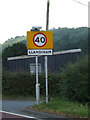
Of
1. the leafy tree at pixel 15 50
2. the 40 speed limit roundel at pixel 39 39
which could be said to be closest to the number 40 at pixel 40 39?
the 40 speed limit roundel at pixel 39 39

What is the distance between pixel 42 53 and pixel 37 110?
3.05m

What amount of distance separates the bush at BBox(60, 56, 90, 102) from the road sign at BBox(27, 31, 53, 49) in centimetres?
241

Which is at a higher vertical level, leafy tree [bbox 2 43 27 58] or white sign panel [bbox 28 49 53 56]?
leafy tree [bbox 2 43 27 58]

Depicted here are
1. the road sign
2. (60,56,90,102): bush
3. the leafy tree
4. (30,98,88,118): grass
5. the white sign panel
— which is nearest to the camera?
(30,98,88,118): grass

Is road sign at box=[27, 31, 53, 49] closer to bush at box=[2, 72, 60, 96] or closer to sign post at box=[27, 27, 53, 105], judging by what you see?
sign post at box=[27, 27, 53, 105]

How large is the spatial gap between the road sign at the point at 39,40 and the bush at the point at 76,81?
2.41 m

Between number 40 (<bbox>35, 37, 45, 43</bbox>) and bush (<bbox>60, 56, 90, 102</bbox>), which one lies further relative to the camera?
number 40 (<bbox>35, 37, 45, 43</bbox>)

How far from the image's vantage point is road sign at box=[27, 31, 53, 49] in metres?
15.1

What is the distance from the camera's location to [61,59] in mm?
28516

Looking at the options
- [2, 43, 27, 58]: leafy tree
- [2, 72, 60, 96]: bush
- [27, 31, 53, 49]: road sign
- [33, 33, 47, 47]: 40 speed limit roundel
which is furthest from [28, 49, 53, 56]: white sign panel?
[2, 43, 27, 58]: leafy tree

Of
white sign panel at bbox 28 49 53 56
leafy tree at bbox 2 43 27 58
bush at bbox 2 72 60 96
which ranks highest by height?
leafy tree at bbox 2 43 27 58

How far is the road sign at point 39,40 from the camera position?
49.7 ft

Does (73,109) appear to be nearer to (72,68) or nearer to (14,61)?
(72,68)

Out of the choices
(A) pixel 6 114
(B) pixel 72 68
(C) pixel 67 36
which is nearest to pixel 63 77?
(B) pixel 72 68
